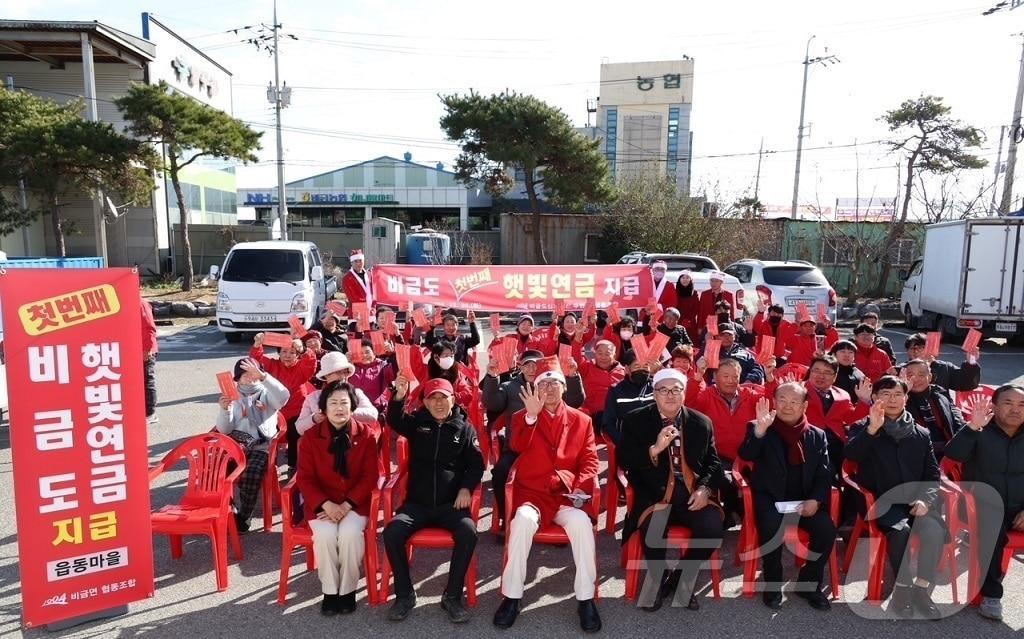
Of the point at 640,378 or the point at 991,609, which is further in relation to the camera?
the point at 640,378

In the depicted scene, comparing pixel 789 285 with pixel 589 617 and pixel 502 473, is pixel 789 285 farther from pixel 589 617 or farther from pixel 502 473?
pixel 589 617

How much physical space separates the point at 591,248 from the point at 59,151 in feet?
59.2

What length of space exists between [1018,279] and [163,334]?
686 inches

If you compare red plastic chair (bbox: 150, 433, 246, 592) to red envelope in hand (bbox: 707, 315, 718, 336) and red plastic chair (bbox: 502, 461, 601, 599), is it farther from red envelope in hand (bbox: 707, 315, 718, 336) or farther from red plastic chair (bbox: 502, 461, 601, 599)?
red envelope in hand (bbox: 707, 315, 718, 336)

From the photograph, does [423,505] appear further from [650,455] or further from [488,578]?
[650,455]

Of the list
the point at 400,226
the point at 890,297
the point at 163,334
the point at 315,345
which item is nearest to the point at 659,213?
the point at 890,297

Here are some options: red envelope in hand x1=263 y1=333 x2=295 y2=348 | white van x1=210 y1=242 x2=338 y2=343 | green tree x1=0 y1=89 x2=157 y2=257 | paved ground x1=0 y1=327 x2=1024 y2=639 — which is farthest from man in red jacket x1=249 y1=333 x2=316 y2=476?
green tree x1=0 y1=89 x2=157 y2=257

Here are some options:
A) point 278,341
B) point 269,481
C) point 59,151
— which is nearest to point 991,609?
point 269,481

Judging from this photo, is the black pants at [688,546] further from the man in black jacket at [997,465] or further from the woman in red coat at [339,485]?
the woman in red coat at [339,485]

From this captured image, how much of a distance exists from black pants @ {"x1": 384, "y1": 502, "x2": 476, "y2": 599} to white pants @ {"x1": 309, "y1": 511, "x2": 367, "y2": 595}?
19 cm

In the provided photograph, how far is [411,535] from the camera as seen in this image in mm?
3615

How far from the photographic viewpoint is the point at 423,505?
3799 millimetres

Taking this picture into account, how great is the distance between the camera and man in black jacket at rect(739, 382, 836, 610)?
3676mm

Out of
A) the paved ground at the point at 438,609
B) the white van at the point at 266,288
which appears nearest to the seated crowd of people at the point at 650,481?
the paved ground at the point at 438,609
